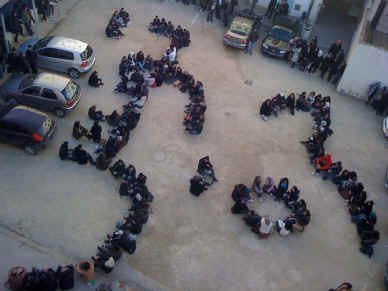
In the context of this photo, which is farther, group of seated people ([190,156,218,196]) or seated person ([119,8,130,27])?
seated person ([119,8,130,27])

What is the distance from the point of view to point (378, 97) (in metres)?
20.6

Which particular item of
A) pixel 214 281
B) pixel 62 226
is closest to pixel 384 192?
pixel 214 281

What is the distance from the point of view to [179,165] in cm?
1631

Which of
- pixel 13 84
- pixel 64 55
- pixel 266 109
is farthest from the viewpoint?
pixel 266 109

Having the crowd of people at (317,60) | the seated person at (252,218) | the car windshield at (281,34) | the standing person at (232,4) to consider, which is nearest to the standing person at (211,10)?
the standing person at (232,4)

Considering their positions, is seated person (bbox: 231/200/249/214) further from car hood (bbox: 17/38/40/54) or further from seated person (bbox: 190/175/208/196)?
car hood (bbox: 17/38/40/54)

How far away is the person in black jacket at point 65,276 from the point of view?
11.5 m

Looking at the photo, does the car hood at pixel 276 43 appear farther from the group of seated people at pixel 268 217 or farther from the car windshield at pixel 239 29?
the group of seated people at pixel 268 217

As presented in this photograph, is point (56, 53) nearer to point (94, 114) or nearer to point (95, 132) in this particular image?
point (94, 114)

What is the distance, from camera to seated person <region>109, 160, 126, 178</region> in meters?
15.0

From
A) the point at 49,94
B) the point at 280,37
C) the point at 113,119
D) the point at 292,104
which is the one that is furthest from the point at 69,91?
the point at 280,37

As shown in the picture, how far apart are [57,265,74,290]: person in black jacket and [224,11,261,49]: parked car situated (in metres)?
15.6

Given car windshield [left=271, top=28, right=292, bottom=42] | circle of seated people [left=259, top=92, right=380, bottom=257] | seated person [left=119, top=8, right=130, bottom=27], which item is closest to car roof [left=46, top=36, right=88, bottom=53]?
seated person [left=119, top=8, right=130, bottom=27]

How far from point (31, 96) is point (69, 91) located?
4.94ft
